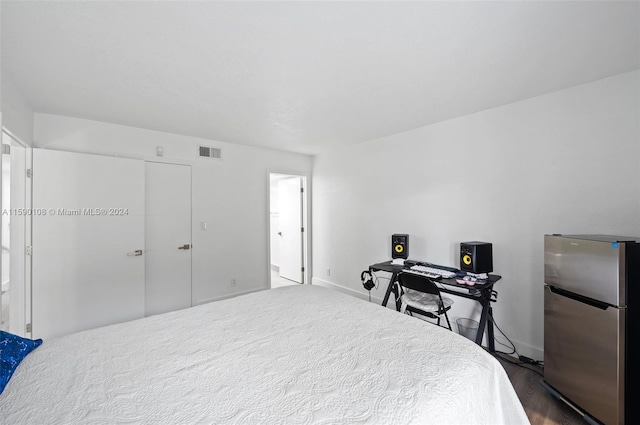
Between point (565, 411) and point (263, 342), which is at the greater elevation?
point (263, 342)

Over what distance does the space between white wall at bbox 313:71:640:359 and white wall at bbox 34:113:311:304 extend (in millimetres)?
1699

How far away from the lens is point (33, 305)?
257cm

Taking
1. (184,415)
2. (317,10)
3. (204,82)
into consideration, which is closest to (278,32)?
(317,10)

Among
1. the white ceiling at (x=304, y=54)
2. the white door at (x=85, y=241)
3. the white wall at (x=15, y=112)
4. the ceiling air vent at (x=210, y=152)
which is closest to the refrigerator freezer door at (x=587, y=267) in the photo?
the white ceiling at (x=304, y=54)

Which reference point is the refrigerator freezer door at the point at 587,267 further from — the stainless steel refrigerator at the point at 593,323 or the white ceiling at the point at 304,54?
the white ceiling at the point at 304,54

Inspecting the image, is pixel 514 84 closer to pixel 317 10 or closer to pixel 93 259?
pixel 317 10

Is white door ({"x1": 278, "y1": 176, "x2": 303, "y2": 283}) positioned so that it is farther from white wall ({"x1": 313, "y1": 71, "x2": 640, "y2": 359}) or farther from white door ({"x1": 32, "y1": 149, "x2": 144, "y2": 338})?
white door ({"x1": 32, "y1": 149, "x2": 144, "y2": 338})

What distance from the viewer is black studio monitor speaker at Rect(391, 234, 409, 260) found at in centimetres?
321

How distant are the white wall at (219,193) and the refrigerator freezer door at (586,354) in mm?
3510

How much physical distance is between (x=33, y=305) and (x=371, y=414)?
3.41 m

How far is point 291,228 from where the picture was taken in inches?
201

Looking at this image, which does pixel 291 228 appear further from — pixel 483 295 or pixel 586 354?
pixel 586 354

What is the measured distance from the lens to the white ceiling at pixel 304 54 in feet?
4.51

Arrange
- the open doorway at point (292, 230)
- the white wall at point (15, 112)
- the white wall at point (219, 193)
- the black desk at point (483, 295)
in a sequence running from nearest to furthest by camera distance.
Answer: the white wall at point (15, 112) < the black desk at point (483, 295) < the white wall at point (219, 193) < the open doorway at point (292, 230)
